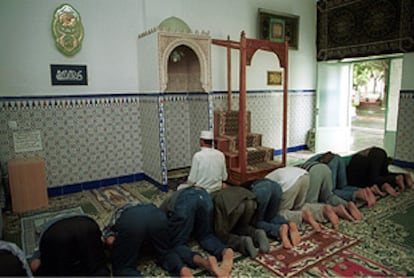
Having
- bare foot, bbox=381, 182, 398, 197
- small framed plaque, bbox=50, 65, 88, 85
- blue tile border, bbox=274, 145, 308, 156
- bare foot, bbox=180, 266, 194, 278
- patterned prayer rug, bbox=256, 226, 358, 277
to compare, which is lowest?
patterned prayer rug, bbox=256, 226, 358, 277

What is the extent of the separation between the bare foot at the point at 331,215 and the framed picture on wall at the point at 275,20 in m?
3.65

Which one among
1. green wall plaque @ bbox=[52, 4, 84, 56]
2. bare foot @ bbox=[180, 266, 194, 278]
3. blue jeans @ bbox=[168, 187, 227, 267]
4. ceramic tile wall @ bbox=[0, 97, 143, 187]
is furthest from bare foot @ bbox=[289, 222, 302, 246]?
green wall plaque @ bbox=[52, 4, 84, 56]

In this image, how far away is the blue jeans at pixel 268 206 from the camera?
2834 millimetres

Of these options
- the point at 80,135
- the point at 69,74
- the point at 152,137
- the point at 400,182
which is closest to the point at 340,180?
the point at 400,182

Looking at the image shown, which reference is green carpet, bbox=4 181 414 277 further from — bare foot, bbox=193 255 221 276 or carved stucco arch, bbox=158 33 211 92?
carved stucco arch, bbox=158 33 211 92

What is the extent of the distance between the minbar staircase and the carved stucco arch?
0.62 meters

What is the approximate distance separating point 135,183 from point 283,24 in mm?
4284

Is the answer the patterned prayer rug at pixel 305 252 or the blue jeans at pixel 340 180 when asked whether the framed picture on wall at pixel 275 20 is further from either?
the patterned prayer rug at pixel 305 252

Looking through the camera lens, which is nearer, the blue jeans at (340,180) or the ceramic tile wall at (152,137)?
the blue jeans at (340,180)

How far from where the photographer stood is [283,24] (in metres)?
6.22

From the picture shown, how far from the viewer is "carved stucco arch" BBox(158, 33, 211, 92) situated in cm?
409

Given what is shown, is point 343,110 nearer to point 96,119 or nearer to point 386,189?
point 386,189

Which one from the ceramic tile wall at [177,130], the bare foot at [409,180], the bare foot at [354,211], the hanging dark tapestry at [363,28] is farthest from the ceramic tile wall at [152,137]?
the hanging dark tapestry at [363,28]

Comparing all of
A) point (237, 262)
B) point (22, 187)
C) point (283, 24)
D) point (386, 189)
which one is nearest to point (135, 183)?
point (22, 187)
